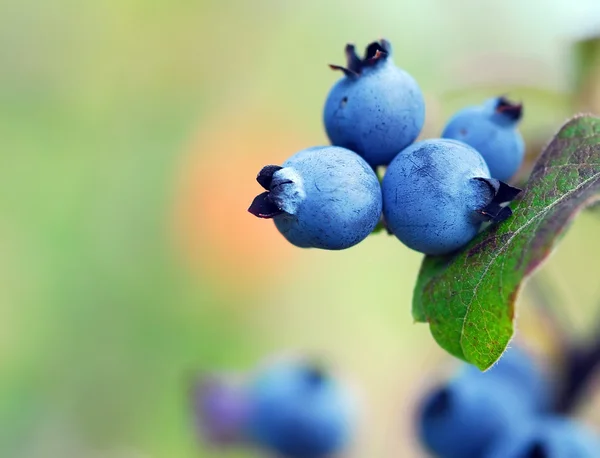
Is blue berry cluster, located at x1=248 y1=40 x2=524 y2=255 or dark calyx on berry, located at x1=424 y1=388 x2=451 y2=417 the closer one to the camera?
Result: blue berry cluster, located at x1=248 y1=40 x2=524 y2=255

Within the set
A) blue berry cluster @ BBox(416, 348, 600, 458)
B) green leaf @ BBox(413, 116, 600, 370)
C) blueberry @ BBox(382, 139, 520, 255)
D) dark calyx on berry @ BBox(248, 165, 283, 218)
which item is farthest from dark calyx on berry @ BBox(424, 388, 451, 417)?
dark calyx on berry @ BBox(248, 165, 283, 218)

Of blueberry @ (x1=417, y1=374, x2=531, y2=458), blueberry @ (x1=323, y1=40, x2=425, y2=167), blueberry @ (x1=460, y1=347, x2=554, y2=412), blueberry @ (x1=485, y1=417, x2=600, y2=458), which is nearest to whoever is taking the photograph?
blueberry @ (x1=323, y1=40, x2=425, y2=167)

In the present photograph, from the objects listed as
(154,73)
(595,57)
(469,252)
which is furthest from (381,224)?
(154,73)

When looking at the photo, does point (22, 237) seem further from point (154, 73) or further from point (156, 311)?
point (154, 73)

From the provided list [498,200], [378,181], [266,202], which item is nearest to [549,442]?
[498,200]

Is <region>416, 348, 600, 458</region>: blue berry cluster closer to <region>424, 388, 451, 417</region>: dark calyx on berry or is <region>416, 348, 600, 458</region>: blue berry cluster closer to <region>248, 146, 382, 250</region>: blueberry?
<region>424, 388, 451, 417</region>: dark calyx on berry

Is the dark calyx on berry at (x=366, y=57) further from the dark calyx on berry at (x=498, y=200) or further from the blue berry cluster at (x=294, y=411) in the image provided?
the blue berry cluster at (x=294, y=411)

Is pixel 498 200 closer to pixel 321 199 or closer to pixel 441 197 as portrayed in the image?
pixel 441 197

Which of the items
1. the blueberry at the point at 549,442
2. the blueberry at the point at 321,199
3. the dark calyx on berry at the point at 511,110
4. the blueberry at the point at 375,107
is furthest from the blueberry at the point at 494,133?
the blueberry at the point at 549,442
